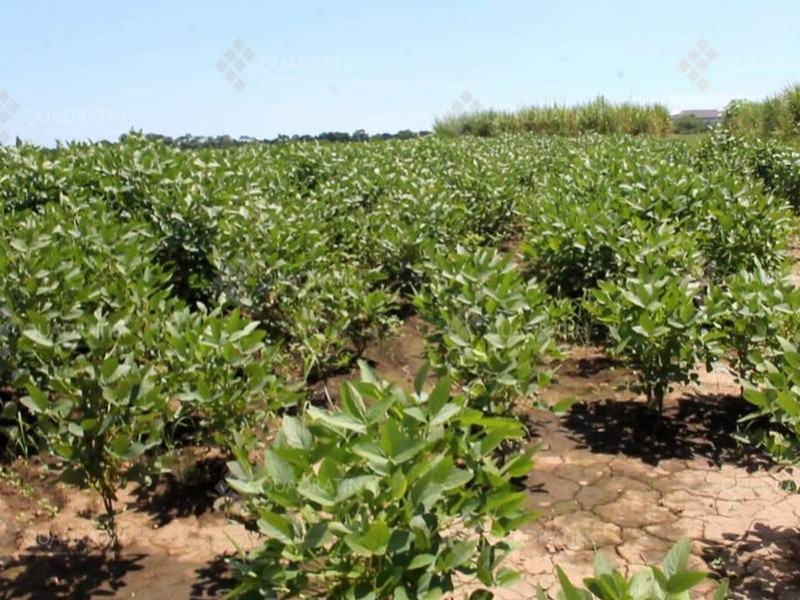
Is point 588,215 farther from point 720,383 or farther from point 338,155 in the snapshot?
point 338,155

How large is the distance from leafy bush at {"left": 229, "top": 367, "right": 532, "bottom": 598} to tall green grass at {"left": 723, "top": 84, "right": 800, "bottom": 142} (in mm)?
20575

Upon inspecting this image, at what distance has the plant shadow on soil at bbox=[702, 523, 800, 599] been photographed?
9.04 ft

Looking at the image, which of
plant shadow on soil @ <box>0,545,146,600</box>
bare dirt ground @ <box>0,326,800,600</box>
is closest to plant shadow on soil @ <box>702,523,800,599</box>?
bare dirt ground @ <box>0,326,800,600</box>

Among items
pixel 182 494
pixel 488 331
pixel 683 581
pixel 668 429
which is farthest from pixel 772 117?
pixel 683 581

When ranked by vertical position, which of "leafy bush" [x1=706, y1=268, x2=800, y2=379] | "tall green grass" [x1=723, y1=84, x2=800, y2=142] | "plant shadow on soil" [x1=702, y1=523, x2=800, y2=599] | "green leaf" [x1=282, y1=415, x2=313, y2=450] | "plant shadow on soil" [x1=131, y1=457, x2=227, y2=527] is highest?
"tall green grass" [x1=723, y1=84, x2=800, y2=142]

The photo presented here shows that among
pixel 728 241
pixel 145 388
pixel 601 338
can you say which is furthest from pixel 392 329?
pixel 728 241

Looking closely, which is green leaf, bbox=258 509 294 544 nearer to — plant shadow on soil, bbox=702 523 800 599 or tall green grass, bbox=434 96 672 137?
plant shadow on soil, bbox=702 523 800 599

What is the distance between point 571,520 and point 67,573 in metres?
2.00

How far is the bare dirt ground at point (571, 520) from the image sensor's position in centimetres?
288

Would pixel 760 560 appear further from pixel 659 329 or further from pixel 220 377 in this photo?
pixel 220 377

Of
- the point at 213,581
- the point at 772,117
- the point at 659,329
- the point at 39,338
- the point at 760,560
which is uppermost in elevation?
the point at 772,117

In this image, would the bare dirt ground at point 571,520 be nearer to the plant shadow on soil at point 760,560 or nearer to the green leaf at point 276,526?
the plant shadow on soil at point 760,560

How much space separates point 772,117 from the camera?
2288cm

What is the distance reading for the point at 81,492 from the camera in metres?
3.55
